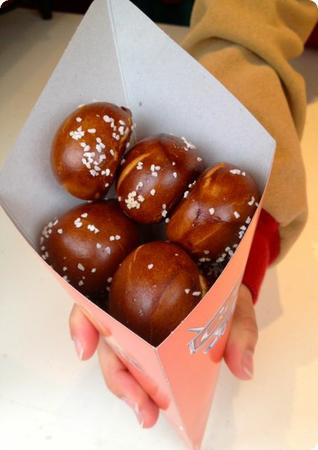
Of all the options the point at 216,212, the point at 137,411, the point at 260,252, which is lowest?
the point at 137,411

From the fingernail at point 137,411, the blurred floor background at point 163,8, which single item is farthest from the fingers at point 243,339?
the blurred floor background at point 163,8

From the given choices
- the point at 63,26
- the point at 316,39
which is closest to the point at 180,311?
the point at 316,39

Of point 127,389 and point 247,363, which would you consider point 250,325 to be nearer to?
point 247,363

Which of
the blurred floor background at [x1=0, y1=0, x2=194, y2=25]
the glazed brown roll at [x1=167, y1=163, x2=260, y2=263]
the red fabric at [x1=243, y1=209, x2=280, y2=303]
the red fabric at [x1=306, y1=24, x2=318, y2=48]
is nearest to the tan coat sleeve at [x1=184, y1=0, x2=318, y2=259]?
the red fabric at [x1=243, y1=209, x2=280, y2=303]

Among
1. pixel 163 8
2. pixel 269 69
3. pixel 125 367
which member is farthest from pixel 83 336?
pixel 163 8

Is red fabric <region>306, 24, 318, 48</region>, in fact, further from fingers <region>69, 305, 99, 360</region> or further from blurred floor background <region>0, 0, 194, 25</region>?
fingers <region>69, 305, 99, 360</region>

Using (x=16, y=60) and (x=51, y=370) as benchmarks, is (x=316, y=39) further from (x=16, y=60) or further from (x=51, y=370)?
(x=51, y=370)
